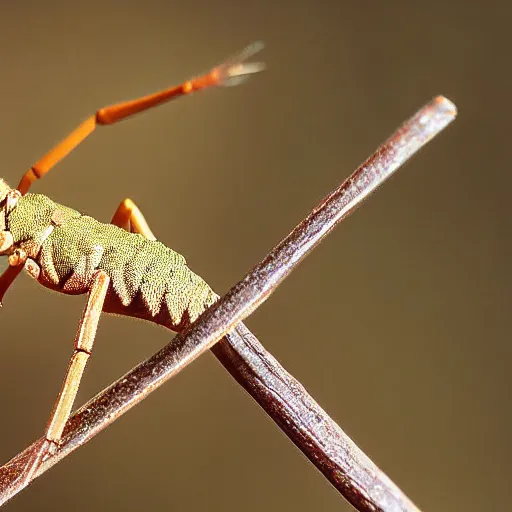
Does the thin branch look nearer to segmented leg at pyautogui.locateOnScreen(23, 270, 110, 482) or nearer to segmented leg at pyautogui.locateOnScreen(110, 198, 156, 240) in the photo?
segmented leg at pyautogui.locateOnScreen(23, 270, 110, 482)

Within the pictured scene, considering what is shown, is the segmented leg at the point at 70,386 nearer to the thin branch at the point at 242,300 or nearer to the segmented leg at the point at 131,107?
the thin branch at the point at 242,300

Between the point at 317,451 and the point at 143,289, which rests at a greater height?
the point at 143,289

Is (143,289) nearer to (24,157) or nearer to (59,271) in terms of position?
(59,271)

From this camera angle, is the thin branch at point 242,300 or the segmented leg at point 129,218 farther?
the segmented leg at point 129,218

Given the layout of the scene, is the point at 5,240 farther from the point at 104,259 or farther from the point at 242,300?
the point at 242,300

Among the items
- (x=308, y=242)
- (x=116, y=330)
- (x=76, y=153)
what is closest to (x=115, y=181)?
(x=76, y=153)

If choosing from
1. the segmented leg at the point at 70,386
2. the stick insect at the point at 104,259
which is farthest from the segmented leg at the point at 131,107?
the segmented leg at the point at 70,386

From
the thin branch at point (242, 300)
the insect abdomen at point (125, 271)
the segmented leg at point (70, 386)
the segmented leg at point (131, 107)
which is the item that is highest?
the segmented leg at point (131, 107)
